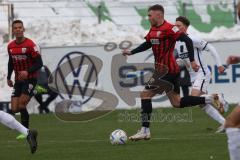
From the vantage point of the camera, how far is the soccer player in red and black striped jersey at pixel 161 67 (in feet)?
46.8

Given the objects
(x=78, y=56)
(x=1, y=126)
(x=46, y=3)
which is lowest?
(x=1, y=126)

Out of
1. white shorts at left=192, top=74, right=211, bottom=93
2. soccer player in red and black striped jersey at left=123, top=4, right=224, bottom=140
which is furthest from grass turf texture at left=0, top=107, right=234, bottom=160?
white shorts at left=192, top=74, right=211, bottom=93

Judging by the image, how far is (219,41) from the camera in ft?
74.4

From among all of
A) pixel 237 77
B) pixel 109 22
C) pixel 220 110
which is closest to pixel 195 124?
pixel 220 110

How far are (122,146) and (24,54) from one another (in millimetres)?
3982

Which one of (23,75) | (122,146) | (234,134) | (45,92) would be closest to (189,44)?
(122,146)

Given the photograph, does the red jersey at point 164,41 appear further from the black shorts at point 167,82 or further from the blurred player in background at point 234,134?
the blurred player in background at point 234,134

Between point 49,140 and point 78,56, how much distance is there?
726 centimetres

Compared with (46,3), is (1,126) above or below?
below

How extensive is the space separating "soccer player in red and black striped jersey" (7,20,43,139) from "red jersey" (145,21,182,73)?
2796mm

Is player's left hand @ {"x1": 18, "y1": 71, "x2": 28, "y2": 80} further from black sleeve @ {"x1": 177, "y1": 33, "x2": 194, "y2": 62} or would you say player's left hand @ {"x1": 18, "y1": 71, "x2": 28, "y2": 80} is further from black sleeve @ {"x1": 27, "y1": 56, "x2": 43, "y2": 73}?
black sleeve @ {"x1": 177, "y1": 33, "x2": 194, "y2": 62}

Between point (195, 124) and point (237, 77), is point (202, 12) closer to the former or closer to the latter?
point (237, 77)

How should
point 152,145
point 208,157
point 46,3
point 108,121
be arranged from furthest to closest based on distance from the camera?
1. point 46,3
2. point 108,121
3. point 152,145
4. point 208,157

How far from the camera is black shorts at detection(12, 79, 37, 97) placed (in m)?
16.2
